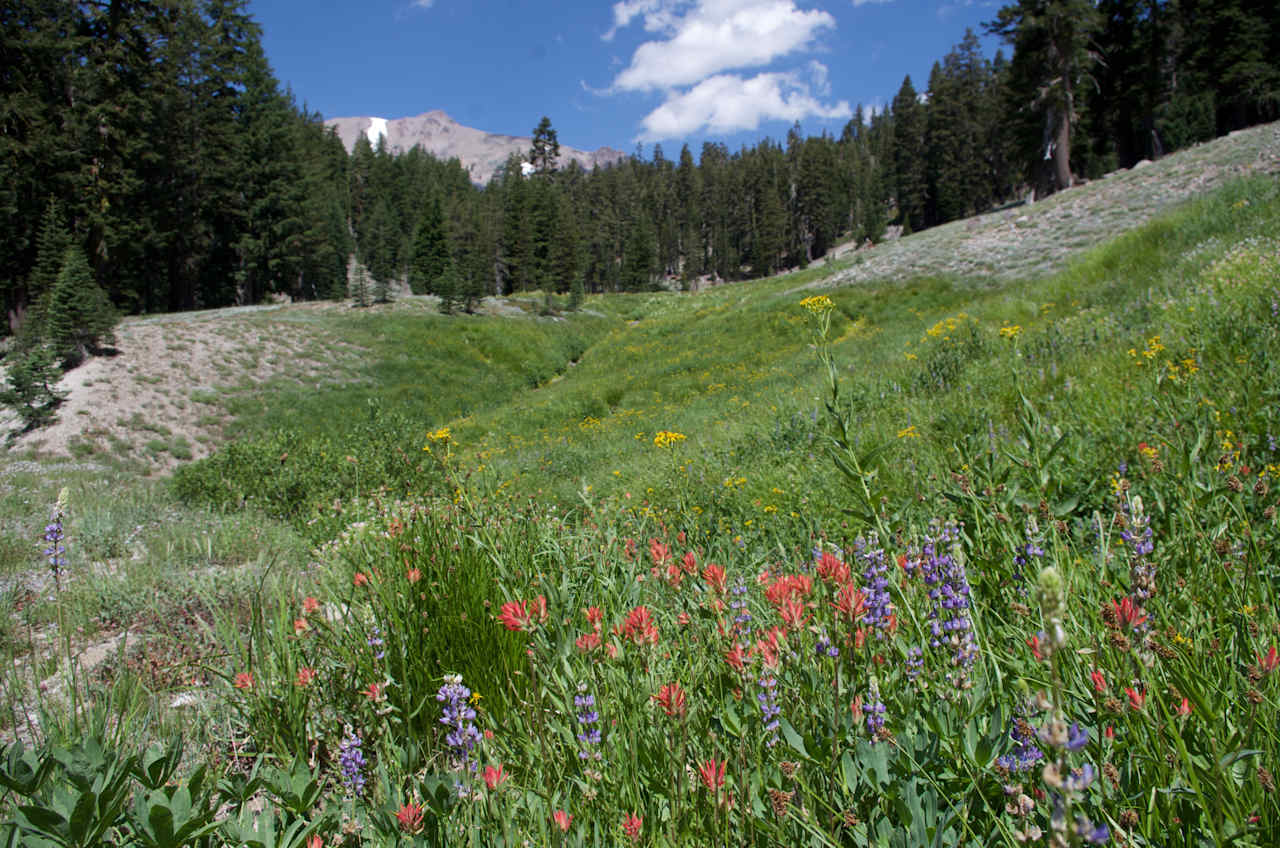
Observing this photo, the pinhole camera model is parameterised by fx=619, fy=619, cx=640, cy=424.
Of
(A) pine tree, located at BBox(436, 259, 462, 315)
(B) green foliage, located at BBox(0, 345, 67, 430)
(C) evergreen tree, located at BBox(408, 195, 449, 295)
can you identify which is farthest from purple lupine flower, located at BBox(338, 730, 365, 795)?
(C) evergreen tree, located at BBox(408, 195, 449, 295)

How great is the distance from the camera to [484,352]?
30.1 meters

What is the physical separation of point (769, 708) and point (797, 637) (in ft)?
1.20

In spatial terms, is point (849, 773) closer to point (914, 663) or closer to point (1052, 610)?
point (914, 663)

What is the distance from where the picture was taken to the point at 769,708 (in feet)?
4.37

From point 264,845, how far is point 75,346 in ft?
83.8

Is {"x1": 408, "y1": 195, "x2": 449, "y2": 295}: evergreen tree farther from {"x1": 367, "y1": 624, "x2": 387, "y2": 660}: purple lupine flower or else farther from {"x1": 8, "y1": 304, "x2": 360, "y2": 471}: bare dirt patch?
{"x1": 367, "y1": 624, "x2": 387, "y2": 660}: purple lupine flower

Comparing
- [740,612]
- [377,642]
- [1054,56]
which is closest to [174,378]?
[377,642]

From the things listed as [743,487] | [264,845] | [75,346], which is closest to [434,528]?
[264,845]

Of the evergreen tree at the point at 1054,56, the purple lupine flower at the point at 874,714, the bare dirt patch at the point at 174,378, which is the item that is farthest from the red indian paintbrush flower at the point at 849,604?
the evergreen tree at the point at 1054,56

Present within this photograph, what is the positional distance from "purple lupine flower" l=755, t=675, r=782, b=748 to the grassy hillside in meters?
0.01

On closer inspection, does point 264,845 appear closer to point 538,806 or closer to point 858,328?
point 538,806

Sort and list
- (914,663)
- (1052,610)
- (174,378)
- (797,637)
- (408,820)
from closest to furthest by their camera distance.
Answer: (1052,610)
(408,820)
(914,663)
(797,637)
(174,378)

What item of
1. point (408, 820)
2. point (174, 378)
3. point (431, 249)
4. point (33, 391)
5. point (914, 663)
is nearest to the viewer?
point (408, 820)

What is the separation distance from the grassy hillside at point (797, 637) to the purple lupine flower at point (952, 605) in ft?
0.04
